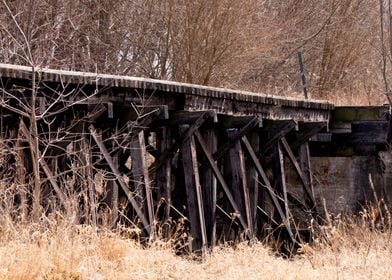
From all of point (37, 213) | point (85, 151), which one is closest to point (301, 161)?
point (85, 151)

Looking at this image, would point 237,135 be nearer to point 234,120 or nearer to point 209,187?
point 234,120

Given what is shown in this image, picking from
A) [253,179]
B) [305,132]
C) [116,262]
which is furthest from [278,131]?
[116,262]

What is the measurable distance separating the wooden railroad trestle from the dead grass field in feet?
1.31

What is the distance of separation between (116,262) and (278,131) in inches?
177

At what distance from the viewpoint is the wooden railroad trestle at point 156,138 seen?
615 cm

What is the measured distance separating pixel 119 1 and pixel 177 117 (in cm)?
722

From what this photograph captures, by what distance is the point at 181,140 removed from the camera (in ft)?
25.0

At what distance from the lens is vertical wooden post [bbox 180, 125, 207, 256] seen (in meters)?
7.52

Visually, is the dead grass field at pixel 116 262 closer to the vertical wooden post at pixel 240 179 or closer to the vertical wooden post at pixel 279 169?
the vertical wooden post at pixel 240 179

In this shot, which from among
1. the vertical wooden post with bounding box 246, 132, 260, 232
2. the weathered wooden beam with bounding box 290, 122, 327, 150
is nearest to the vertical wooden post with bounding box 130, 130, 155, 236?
the vertical wooden post with bounding box 246, 132, 260, 232

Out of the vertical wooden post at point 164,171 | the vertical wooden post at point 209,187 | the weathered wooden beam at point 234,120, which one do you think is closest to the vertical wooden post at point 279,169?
the weathered wooden beam at point 234,120

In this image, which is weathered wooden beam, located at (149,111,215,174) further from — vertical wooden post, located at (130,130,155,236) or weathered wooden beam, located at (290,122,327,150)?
weathered wooden beam, located at (290,122,327,150)

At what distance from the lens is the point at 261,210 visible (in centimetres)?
965

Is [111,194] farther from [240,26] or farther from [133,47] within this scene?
[133,47]
